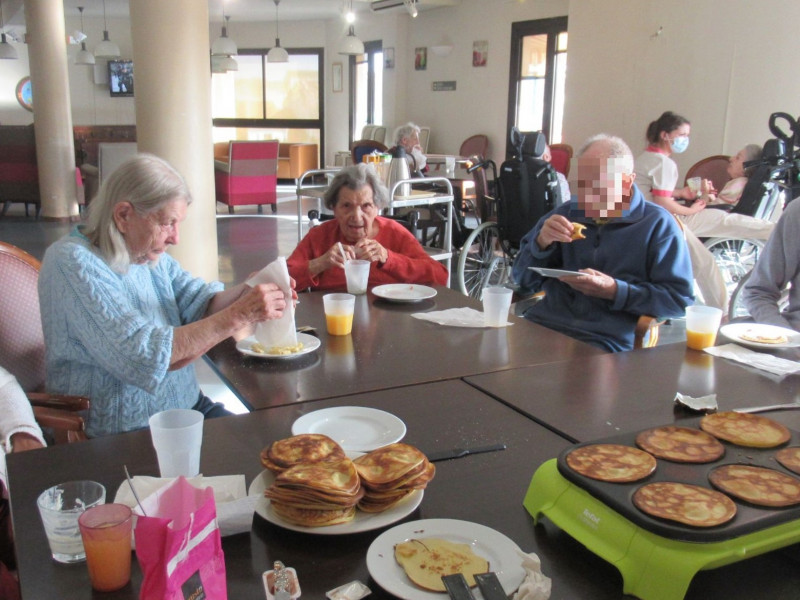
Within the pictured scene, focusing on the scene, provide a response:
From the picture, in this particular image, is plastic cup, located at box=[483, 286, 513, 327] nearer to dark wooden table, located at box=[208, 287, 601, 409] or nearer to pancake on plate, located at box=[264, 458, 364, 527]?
dark wooden table, located at box=[208, 287, 601, 409]

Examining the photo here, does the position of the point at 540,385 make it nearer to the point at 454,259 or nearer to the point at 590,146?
the point at 590,146

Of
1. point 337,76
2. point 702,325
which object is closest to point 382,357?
point 702,325

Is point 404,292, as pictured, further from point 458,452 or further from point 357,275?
point 458,452

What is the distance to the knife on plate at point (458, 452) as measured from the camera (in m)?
1.18

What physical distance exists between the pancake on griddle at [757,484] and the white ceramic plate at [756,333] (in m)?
0.98

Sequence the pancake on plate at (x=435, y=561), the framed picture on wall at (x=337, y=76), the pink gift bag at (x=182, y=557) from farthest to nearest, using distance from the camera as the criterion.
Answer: the framed picture on wall at (x=337, y=76)
the pancake on plate at (x=435, y=561)
the pink gift bag at (x=182, y=557)

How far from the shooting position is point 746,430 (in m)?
1.09

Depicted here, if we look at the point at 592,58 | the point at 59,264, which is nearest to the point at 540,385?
the point at 59,264

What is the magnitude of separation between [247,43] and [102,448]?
1372cm

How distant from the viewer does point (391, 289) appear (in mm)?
2373

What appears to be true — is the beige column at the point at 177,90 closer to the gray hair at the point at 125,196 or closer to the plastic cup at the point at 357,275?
the plastic cup at the point at 357,275

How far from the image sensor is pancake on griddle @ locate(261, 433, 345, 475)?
3.30 ft

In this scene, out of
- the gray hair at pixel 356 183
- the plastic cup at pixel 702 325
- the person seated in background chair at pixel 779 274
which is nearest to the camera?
the plastic cup at pixel 702 325

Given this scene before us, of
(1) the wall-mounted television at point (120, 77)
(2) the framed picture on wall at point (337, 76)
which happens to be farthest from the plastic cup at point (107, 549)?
(1) the wall-mounted television at point (120, 77)
